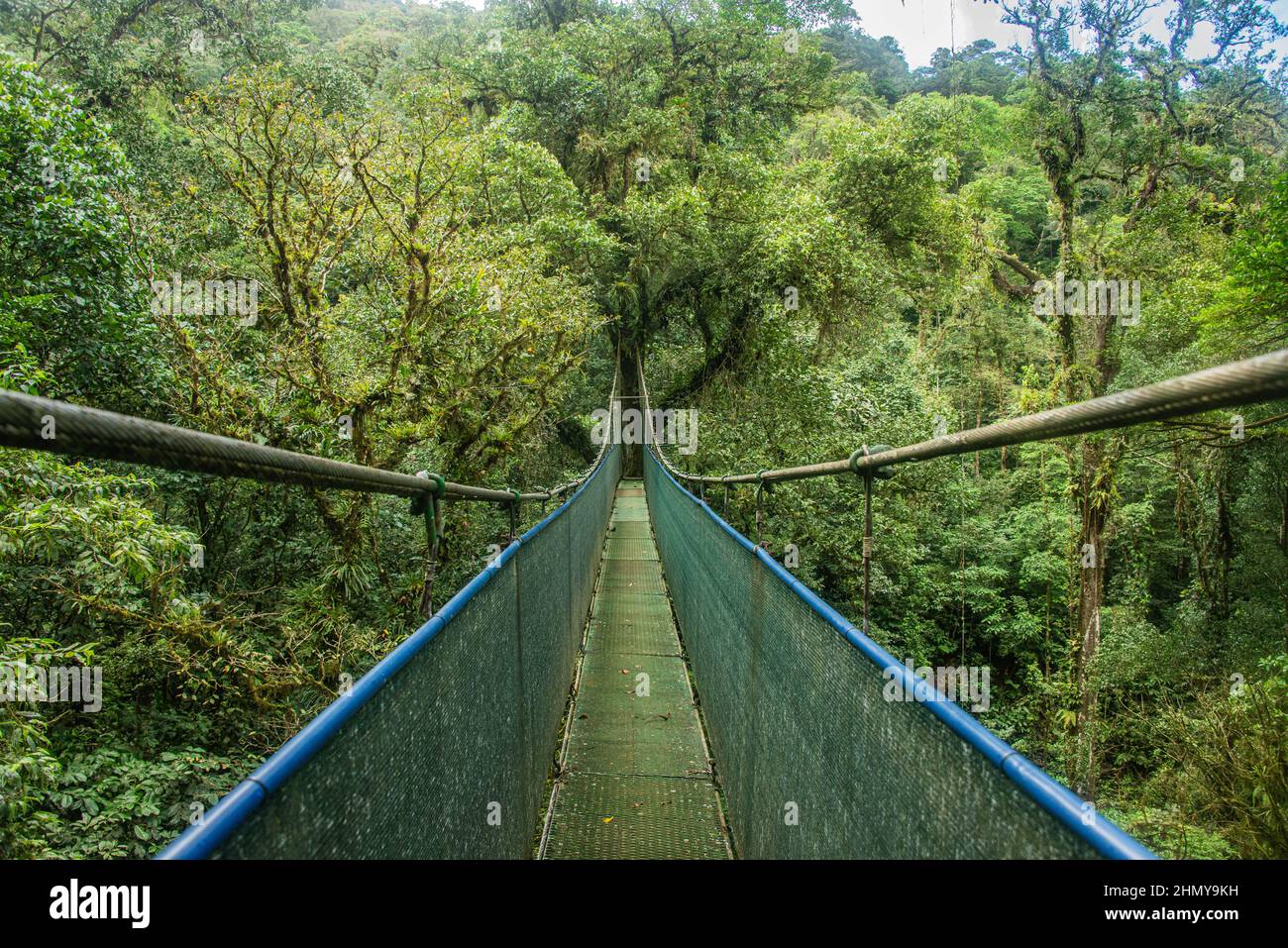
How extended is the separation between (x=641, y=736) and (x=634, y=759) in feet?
0.72

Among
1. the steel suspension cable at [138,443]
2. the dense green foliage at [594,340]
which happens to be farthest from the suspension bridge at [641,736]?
the dense green foliage at [594,340]

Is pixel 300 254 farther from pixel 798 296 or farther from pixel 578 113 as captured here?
pixel 578 113

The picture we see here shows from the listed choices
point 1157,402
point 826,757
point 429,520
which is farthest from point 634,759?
point 1157,402

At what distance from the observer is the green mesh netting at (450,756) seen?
725 mm

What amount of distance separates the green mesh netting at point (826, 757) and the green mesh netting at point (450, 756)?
67cm

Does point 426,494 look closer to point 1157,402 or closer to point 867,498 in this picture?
point 867,498

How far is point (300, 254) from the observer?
4566 millimetres

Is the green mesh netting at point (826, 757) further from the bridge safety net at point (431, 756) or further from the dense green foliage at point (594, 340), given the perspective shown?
the dense green foliage at point (594, 340)

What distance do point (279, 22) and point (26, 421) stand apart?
15922 millimetres

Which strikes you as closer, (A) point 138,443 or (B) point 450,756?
(A) point 138,443

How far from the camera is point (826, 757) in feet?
4.17

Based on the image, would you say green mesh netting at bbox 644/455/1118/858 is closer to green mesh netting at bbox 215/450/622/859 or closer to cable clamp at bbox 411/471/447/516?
green mesh netting at bbox 215/450/622/859

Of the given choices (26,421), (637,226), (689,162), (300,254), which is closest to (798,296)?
(637,226)

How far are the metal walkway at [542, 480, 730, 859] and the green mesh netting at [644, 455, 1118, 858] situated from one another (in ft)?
0.59
